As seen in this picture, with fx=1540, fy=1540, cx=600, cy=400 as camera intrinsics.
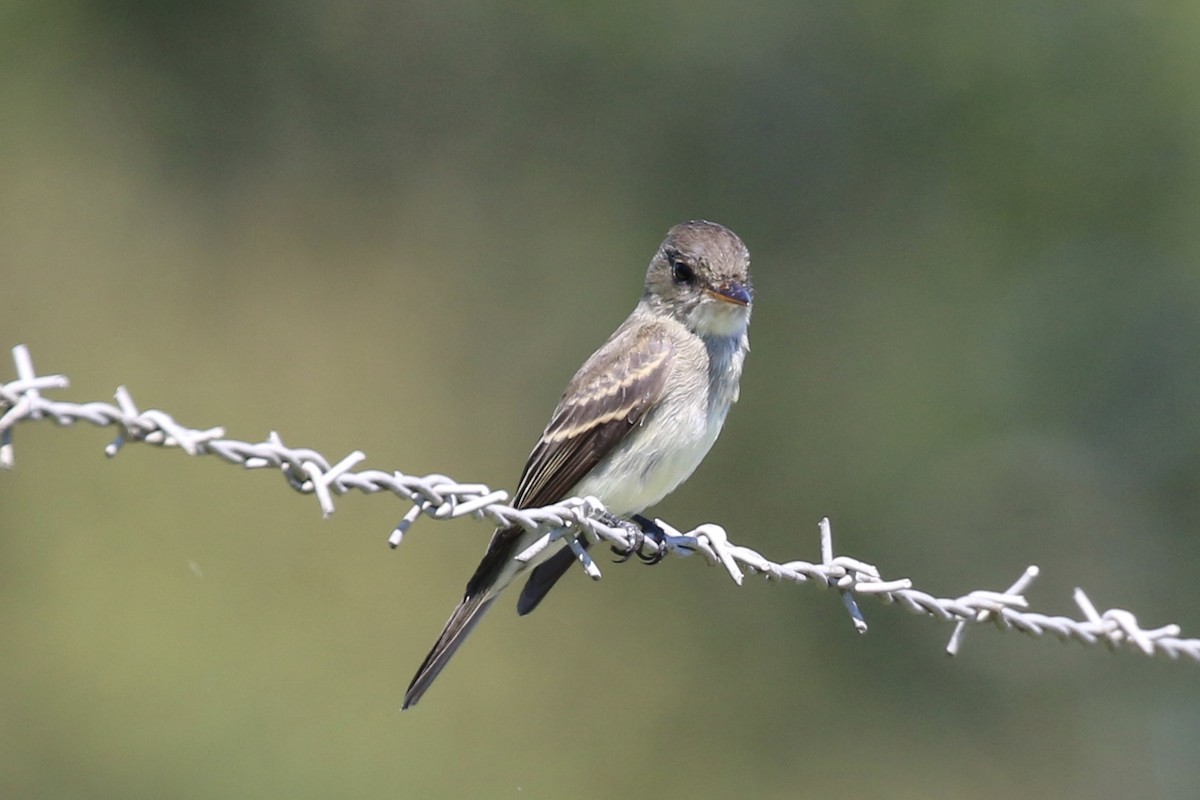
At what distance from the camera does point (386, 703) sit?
7.07m

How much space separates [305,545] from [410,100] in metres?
3.57

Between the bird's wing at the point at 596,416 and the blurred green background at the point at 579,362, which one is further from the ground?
Answer: the blurred green background at the point at 579,362

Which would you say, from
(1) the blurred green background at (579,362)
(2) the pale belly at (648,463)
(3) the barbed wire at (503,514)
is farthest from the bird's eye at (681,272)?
(1) the blurred green background at (579,362)

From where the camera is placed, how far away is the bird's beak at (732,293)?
4.52 meters

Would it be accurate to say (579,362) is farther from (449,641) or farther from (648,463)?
(449,641)

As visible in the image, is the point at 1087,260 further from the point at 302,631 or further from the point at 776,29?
the point at 302,631

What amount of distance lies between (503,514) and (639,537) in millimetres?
880

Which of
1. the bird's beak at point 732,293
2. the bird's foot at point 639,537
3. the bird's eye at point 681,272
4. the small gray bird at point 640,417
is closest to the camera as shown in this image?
the bird's foot at point 639,537

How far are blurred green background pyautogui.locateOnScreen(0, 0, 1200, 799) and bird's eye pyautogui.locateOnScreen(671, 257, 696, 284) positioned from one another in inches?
122

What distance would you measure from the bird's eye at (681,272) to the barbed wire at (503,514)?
1147 millimetres

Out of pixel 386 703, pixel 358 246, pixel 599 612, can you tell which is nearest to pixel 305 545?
pixel 386 703

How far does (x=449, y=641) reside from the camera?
4.12 m

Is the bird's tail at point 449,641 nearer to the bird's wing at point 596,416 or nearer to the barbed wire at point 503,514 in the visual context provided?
the bird's wing at point 596,416

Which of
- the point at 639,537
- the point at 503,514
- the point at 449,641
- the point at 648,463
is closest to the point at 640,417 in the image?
the point at 648,463
